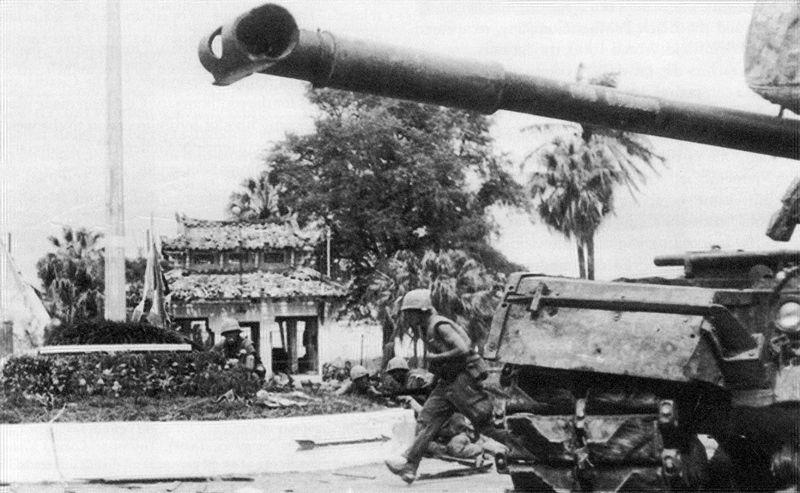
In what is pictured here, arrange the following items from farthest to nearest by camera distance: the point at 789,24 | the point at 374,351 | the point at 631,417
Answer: the point at 374,351 → the point at 789,24 → the point at 631,417

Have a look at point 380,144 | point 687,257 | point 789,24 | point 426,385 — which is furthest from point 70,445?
point 380,144

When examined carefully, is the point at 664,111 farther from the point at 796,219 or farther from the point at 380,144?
the point at 380,144

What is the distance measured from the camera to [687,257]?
251 inches

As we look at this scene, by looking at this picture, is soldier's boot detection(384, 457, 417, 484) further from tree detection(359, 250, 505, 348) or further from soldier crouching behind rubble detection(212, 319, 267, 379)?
tree detection(359, 250, 505, 348)

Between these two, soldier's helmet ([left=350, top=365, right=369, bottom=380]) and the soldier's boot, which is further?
soldier's helmet ([left=350, top=365, right=369, bottom=380])

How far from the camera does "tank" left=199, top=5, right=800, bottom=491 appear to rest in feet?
16.9

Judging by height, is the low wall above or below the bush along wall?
below

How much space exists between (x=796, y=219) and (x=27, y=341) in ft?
44.2

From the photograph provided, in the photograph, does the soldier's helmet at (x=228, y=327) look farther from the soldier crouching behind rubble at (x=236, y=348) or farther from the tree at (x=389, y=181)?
the tree at (x=389, y=181)

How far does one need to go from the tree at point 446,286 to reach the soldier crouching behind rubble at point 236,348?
24.3 m

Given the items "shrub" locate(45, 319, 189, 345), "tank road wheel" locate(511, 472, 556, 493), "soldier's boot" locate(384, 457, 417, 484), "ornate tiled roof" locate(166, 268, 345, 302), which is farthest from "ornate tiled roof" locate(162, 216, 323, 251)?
"tank road wheel" locate(511, 472, 556, 493)

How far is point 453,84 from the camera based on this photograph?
16.7 ft

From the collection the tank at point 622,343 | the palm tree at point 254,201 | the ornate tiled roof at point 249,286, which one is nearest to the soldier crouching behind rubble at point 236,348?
the tank at point 622,343

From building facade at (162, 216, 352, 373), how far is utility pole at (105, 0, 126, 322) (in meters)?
18.2
